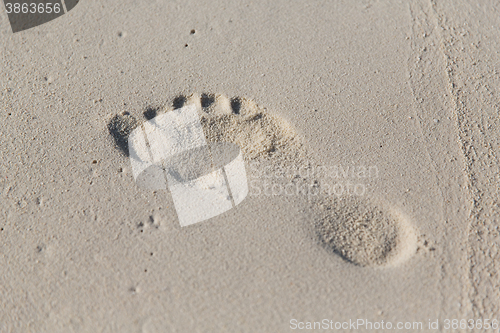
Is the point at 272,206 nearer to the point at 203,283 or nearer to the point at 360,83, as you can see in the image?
the point at 203,283

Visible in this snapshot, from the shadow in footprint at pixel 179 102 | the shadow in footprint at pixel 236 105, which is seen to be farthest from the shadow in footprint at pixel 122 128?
the shadow in footprint at pixel 236 105

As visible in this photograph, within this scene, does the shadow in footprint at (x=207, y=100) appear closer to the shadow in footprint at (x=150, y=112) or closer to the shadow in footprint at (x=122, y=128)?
the shadow in footprint at (x=150, y=112)

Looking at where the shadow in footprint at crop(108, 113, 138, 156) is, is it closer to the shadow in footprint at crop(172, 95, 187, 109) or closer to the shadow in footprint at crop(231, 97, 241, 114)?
the shadow in footprint at crop(172, 95, 187, 109)

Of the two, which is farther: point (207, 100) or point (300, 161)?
point (207, 100)

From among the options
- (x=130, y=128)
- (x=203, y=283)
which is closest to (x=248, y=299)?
(x=203, y=283)

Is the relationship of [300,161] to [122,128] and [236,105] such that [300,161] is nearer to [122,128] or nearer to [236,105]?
[236,105]

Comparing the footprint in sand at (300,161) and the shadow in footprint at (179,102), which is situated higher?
the shadow in footprint at (179,102)

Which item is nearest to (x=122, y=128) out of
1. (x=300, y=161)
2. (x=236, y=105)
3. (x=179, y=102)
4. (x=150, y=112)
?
(x=150, y=112)
